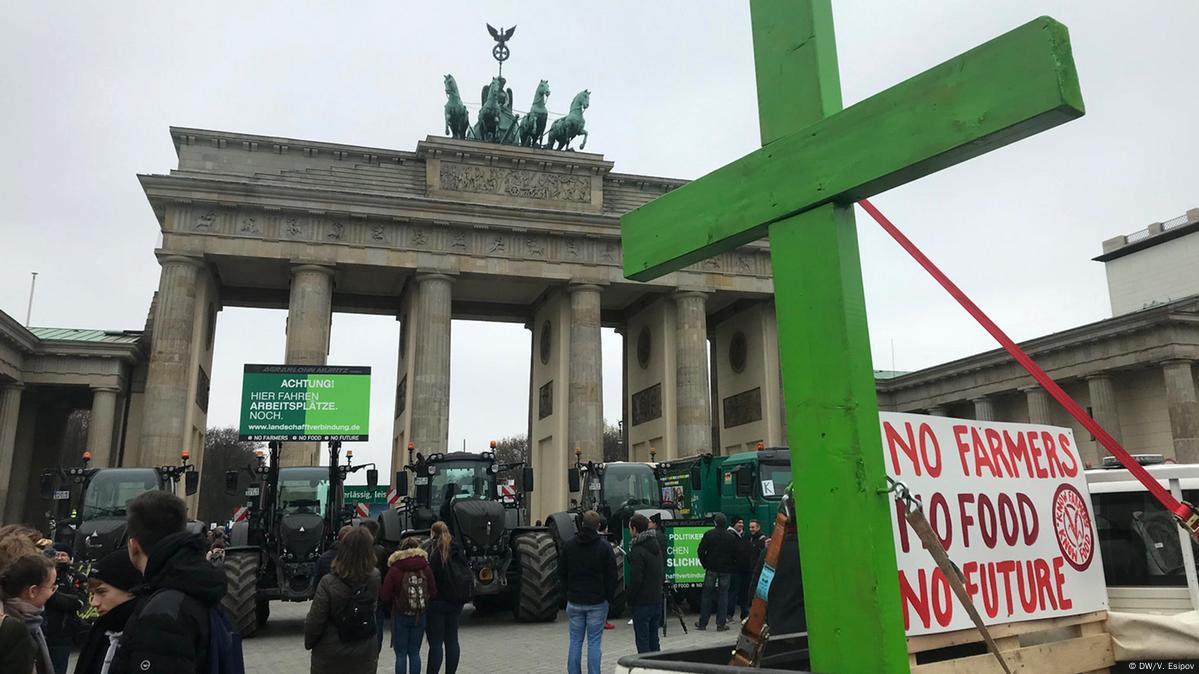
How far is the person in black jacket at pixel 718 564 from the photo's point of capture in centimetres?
1374

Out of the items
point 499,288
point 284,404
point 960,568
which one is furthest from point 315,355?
point 960,568

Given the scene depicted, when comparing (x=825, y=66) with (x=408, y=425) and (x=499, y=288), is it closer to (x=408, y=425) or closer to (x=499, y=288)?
(x=408, y=425)

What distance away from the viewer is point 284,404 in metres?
20.2

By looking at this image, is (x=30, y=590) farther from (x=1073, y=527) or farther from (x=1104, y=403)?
(x=1104, y=403)

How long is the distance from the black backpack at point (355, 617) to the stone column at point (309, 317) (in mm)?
29749

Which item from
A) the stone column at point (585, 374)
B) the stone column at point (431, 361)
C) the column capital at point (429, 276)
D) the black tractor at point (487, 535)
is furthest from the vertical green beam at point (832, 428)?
the column capital at point (429, 276)

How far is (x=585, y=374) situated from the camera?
38.2 metres

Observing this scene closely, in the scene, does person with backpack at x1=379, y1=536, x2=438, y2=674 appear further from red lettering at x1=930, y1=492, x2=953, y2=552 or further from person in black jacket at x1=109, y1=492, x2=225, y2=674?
red lettering at x1=930, y1=492, x2=953, y2=552

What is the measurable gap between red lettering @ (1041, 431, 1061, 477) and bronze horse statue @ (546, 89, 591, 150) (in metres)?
39.8

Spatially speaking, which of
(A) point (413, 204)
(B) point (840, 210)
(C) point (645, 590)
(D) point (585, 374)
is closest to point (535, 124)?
(A) point (413, 204)

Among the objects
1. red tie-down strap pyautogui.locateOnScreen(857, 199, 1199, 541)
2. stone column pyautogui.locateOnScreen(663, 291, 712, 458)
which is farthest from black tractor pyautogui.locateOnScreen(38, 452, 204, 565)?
stone column pyautogui.locateOnScreen(663, 291, 712, 458)

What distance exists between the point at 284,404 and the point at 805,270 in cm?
1964

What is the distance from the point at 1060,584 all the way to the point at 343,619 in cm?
469

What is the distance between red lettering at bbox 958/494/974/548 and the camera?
9.93ft
